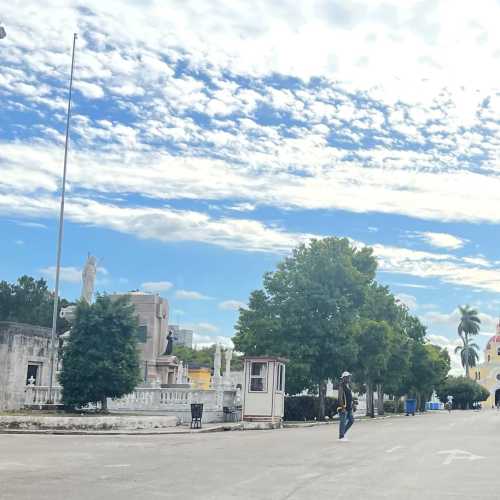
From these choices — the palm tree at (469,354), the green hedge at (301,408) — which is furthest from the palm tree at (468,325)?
the green hedge at (301,408)

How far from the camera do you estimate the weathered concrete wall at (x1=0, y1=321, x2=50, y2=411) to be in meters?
31.9

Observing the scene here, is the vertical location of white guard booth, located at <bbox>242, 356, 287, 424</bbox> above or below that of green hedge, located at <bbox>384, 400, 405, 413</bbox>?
above

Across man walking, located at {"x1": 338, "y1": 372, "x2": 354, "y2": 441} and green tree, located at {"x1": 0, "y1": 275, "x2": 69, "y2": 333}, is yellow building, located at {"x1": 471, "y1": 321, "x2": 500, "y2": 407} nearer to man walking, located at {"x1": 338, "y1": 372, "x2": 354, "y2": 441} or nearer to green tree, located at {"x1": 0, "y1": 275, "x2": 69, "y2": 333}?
green tree, located at {"x1": 0, "y1": 275, "x2": 69, "y2": 333}

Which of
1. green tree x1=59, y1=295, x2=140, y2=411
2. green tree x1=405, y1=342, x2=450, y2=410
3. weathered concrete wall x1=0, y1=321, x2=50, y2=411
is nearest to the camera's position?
green tree x1=59, y1=295, x2=140, y2=411

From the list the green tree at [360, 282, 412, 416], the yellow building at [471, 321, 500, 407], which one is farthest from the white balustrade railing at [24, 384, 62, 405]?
the yellow building at [471, 321, 500, 407]

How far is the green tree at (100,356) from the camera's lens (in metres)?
28.2

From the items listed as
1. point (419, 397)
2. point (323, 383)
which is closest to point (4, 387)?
point (323, 383)

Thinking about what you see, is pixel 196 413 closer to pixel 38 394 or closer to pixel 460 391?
pixel 38 394

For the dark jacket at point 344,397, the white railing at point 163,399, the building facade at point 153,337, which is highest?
the building facade at point 153,337

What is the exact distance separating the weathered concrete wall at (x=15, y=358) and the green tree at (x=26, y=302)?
54.0 meters

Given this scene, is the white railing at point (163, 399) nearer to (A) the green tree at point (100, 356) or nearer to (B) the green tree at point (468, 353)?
(A) the green tree at point (100, 356)

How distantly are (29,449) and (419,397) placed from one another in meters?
79.7

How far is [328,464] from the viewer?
1433 centimetres

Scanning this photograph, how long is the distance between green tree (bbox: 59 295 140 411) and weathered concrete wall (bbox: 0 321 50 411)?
4.37 meters
